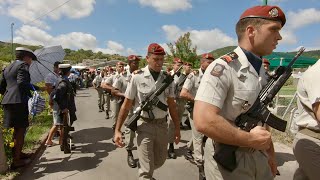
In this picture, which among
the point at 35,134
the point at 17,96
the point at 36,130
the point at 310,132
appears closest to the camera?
the point at 310,132

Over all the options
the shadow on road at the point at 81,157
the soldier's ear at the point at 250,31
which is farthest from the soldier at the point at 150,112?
the shadow on road at the point at 81,157

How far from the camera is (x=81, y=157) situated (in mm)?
6785

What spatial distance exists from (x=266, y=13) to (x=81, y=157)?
559 centimetres

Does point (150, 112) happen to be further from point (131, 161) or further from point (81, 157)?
point (81, 157)

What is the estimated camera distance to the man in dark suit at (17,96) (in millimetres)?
5539

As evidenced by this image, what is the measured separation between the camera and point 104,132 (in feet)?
31.2

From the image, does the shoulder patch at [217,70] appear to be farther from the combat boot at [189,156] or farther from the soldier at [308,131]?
the combat boot at [189,156]

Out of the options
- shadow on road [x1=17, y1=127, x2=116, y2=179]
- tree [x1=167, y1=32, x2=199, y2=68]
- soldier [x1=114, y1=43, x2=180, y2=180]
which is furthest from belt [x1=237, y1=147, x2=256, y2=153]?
tree [x1=167, y1=32, x2=199, y2=68]

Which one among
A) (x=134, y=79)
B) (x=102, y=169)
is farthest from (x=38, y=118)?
(x=134, y=79)

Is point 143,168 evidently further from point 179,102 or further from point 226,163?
point 179,102

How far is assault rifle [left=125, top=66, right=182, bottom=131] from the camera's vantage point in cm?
412

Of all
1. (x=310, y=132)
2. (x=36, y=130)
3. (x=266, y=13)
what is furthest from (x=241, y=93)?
(x=36, y=130)

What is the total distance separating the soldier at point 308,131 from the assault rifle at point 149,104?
5.81 feet

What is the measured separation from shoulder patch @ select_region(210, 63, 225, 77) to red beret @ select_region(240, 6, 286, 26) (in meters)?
0.38
